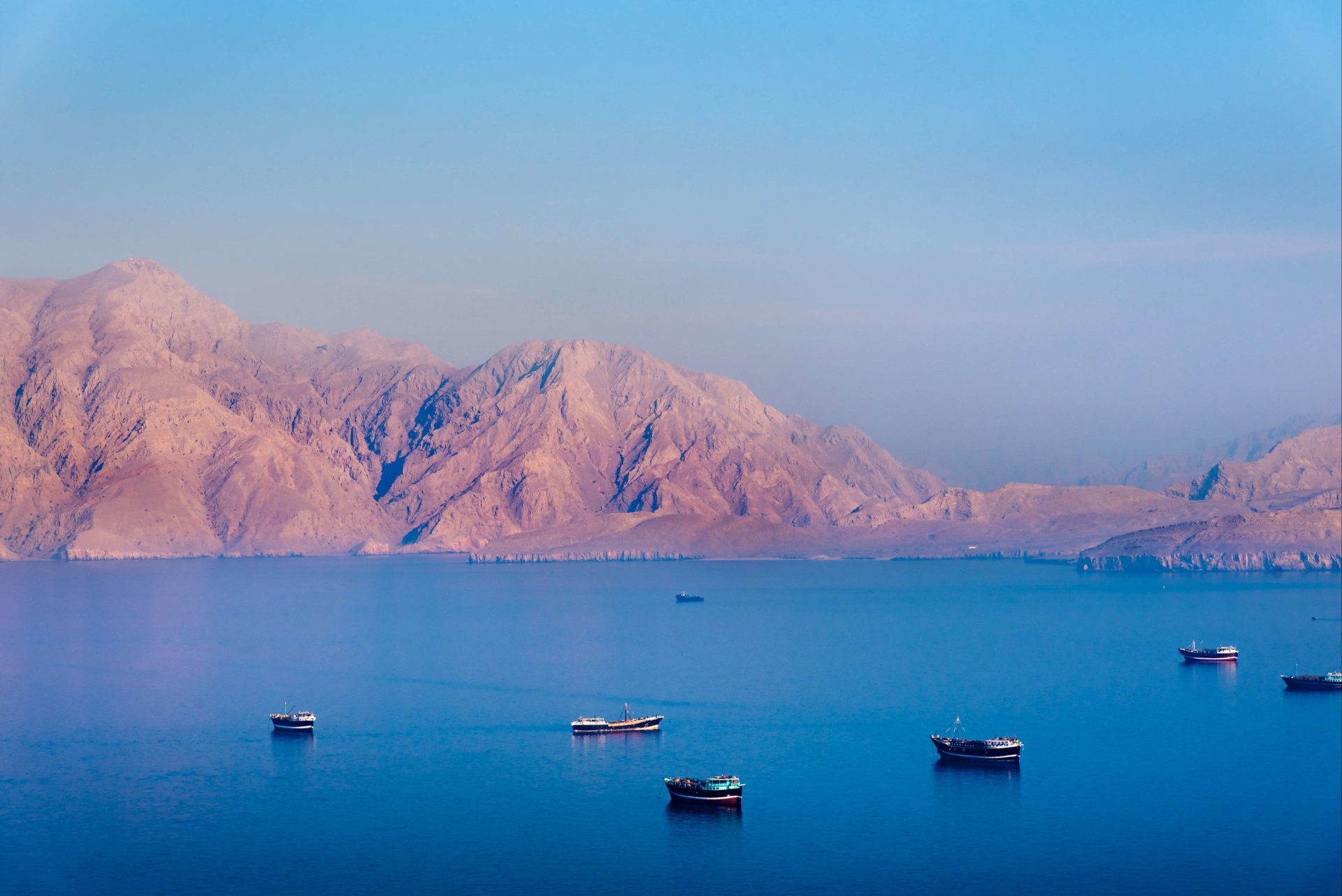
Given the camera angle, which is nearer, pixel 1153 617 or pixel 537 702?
pixel 537 702

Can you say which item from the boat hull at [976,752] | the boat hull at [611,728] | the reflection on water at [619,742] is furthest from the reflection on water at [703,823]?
the boat hull at [611,728]

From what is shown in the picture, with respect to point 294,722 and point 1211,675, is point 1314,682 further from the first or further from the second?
point 294,722

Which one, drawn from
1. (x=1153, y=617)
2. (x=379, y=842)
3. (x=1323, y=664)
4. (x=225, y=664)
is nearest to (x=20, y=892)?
(x=379, y=842)

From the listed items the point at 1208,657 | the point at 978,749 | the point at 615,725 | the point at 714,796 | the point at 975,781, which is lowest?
the point at 975,781

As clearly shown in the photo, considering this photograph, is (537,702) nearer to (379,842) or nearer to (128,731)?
(128,731)

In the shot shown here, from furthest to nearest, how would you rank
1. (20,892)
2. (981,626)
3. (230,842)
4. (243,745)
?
(981,626), (243,745), (230,842), (20,892)

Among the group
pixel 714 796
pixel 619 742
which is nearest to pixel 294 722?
pixel 619 742

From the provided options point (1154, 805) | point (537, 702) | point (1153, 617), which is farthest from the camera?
point (1153, 617)
